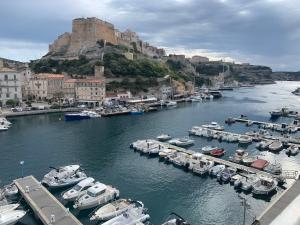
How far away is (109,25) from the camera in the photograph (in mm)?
124438

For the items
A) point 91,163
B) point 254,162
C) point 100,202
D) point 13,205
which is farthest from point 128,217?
point 254,162

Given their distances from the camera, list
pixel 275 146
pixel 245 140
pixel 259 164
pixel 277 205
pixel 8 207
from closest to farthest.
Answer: pixel 277 205, pixel 8 207, pixel 259 164, pixel 275 146, pixel 245 140

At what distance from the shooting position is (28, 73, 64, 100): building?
279 feet

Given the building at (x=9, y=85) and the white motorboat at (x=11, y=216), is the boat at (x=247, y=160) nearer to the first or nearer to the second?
the white motorboat at (x=11, y=216)

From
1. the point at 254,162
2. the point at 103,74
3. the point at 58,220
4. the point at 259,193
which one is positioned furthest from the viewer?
the point at 103,74

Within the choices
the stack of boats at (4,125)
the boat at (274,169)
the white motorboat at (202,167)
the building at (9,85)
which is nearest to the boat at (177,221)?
the white motorboat at (202,167)

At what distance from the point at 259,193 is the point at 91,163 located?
1814 centimetres

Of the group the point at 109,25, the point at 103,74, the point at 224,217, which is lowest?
the point at 224,217

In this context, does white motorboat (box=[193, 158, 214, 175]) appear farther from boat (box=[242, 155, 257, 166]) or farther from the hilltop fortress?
the hilltop fortress

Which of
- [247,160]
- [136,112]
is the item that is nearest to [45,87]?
[136,112]

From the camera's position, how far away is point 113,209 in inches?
900

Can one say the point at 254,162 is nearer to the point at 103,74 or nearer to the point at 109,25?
the point at 103,74

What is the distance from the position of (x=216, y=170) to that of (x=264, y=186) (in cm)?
534

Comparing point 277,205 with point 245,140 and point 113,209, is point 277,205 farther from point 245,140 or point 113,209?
point 245,140
